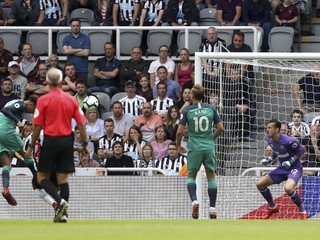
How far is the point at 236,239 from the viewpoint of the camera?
11984 millimetres

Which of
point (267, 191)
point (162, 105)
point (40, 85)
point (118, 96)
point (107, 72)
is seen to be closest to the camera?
point (267, 191)

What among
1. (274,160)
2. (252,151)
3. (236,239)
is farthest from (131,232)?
(252,151)

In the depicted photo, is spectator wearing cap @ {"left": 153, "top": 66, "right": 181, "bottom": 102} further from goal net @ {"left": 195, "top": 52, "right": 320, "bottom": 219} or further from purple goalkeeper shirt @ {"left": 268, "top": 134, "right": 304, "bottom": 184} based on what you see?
purple goalkeeper shirt @ {"left": 268, "top": 134, "right": 304, "bottom": 184}

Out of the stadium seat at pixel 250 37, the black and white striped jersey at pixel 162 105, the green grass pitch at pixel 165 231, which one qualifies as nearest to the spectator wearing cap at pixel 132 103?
→ the black and white striped jersey at pixel 162 105

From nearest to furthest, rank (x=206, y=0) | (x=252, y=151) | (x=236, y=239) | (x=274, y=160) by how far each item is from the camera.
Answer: (x=236, y=239)
(x=274, y=160)
(x=252, y=151)
(x=206, y=0)

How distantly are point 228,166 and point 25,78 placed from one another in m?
5.03

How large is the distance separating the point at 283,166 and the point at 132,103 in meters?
4.59

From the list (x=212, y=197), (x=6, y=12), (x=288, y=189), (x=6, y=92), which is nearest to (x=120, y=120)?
(x=6, y=92)

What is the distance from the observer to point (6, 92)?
2262cm

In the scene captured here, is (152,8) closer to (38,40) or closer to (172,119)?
(38,40)

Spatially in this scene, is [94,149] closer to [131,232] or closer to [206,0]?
[206,0]

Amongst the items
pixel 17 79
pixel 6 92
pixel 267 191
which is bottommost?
pixel 267 191

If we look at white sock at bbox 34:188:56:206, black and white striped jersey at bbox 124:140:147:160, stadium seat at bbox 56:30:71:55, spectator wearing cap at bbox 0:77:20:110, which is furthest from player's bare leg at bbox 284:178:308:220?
stadium seat at bbox 56:30:71:55

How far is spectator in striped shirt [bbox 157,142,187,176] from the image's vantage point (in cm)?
2037
